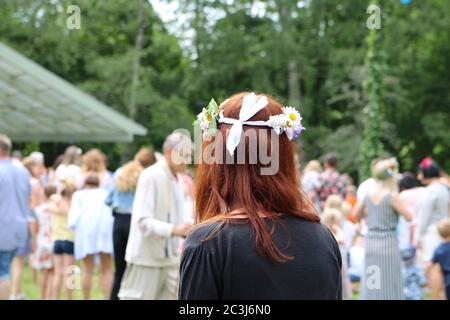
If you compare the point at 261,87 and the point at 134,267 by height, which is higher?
the point at 261,87

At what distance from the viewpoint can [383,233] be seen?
8.34 m

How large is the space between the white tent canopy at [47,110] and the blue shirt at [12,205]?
384 centimetres

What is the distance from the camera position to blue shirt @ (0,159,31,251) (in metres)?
8.45

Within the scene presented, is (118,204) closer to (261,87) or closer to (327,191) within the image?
(327,191)

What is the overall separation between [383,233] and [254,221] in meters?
6.19

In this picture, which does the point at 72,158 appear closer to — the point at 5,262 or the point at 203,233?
the point at 5,262

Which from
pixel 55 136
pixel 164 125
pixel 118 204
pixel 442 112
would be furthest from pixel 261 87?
pixel 118 204

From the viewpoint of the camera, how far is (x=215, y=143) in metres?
2.49

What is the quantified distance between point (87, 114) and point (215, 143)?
12.6m

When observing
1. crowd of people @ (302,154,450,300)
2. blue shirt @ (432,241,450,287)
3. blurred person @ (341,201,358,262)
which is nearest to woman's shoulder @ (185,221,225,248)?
crowd of people @ (302,154,450,300)

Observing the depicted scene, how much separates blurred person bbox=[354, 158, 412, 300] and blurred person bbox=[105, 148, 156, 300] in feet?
7.45

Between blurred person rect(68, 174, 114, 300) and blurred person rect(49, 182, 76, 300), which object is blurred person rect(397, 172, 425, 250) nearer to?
blurred person rect(68, 174, 114, 300)

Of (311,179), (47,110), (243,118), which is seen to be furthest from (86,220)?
(243,118)
